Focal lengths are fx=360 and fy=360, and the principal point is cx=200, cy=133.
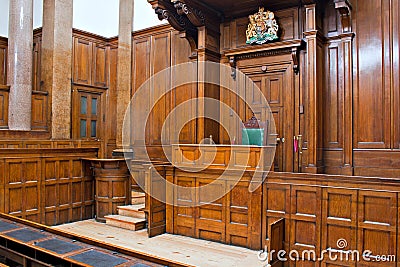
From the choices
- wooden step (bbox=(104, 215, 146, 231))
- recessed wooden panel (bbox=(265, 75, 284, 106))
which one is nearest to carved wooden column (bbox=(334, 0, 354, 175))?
recessed wooden panel (bbox=(265, 75, 284, 106))

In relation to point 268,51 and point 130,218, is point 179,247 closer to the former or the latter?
point 130,218

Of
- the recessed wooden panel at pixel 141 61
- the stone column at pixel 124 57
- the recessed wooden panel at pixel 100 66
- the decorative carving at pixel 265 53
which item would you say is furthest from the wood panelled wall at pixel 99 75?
the decorative carving at pixel 265 53

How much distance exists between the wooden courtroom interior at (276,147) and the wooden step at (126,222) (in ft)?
0.81

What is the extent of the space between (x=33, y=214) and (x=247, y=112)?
12.5ft

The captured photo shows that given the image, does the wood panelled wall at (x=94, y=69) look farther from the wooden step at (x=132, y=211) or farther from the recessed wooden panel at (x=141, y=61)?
the wooden step at (x=132, y=211)

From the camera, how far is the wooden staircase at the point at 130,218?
5693 millimetres

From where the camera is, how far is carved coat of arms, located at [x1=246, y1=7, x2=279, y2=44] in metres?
5.62

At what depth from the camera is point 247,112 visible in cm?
600

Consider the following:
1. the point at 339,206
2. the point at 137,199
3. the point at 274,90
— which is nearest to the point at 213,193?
the point at 339,206

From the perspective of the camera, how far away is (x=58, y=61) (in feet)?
25.8

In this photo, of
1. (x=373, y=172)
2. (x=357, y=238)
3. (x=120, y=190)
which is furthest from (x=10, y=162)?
(x=373, y=172)

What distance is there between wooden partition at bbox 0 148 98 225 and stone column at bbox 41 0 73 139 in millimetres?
1766

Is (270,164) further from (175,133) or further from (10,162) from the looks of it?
(10,162)

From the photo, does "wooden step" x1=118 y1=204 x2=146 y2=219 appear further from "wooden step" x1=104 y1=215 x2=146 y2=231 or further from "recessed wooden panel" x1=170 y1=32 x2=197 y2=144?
"recessed wooden panel" x1=170 y1=32 x2=197 y2=144
